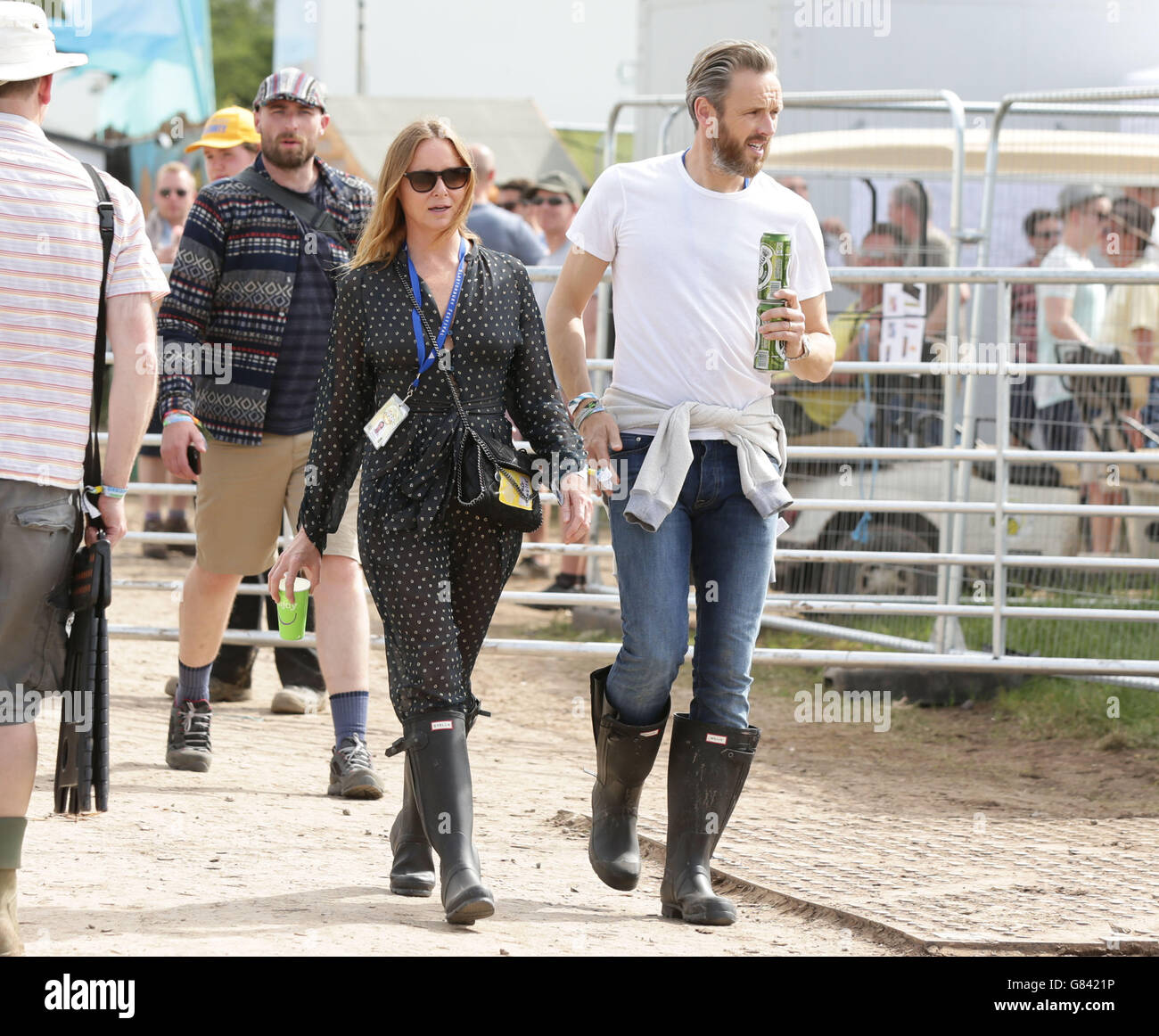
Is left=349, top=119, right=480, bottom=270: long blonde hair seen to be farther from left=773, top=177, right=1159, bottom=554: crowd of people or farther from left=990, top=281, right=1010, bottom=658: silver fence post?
left=773, top=177, right=1159, bottom=554: crowd of people

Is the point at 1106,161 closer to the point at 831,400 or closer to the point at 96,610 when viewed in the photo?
the point at 831,400

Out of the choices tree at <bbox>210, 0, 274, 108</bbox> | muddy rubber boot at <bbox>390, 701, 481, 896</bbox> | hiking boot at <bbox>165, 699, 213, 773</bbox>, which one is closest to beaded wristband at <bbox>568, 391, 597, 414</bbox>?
muddy rubber boot at <bbox>390, 701, 481, 896</bbox>

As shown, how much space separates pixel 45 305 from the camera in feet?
12.5

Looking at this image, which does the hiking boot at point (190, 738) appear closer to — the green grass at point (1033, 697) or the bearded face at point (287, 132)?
the bearded face at point (287, 132)

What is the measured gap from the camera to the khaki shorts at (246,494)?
5.77 meters

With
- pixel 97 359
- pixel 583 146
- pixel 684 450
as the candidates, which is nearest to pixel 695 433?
pixel 684 450

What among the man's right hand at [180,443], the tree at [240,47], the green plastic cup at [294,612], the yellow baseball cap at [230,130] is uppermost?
the tree at [240,47]

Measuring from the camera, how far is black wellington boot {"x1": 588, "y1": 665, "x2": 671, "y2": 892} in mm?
4344

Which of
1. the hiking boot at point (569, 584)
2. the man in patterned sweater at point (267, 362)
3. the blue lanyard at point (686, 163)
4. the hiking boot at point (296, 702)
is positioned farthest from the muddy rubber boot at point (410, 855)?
the hiking boot at point (569, 584)

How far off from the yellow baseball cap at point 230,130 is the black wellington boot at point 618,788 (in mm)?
4080

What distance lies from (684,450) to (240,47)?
5626 centimetres

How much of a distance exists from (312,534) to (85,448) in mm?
642

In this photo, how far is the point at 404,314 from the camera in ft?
13.9
